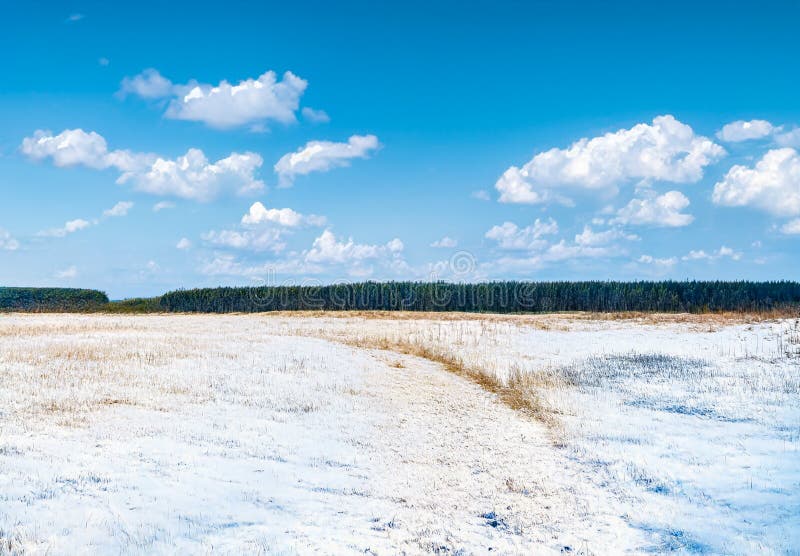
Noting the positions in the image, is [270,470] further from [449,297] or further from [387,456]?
[449,297]

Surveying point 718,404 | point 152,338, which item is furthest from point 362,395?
point 152,338

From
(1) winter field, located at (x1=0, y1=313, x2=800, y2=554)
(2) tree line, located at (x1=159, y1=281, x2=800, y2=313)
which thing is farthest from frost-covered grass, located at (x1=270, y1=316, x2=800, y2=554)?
(2) tree line, located at (x1=159, y1=281, x2=800, y2=313)

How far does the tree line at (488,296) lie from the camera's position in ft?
357

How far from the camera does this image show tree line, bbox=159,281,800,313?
109 meters

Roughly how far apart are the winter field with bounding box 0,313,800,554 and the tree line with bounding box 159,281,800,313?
87.9 m

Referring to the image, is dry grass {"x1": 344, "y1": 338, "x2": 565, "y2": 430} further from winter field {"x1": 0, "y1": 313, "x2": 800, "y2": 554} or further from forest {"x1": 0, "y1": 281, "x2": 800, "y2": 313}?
forest {"x1": 0, "y1": 281, "x2": 800, "y2": 313}

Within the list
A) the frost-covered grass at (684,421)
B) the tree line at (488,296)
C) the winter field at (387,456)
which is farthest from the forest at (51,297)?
the frost-covered grass at (684,421)

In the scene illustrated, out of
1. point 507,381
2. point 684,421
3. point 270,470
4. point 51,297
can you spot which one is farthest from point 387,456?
point 51,297

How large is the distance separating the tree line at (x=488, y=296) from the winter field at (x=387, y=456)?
8785 cm

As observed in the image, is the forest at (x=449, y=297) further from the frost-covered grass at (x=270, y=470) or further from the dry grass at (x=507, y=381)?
the frost-covered grass at (x=270, y=470)

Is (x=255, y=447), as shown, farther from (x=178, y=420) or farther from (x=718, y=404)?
(x=718, y=404)

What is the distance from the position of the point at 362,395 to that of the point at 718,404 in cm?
1057

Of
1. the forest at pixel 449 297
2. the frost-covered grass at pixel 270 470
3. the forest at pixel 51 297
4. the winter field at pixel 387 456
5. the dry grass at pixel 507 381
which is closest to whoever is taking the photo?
the frost-covered grass at pixel 270 470

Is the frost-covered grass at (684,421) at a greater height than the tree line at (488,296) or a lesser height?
lesser
